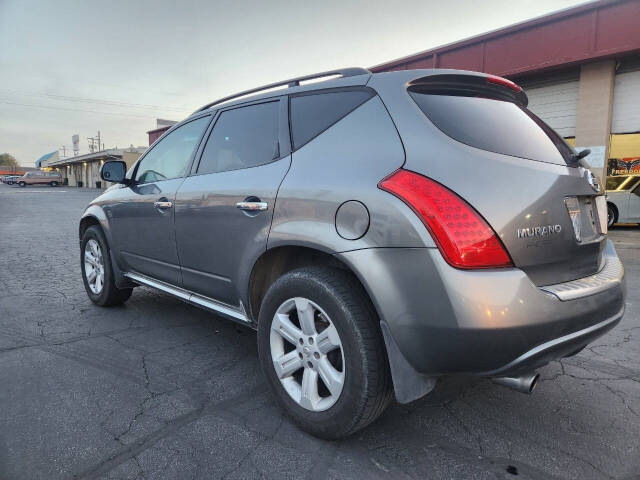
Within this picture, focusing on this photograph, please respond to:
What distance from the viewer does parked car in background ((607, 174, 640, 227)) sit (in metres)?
10.5

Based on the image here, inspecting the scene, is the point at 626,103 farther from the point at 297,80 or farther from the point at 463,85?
the point at 297,80

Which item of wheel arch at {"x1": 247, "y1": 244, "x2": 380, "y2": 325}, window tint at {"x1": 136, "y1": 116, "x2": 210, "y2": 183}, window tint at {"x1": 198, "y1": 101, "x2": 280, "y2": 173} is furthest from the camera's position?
window tint at {"x1": 136, "y1": 116, "x2": 210, "y2": 183}

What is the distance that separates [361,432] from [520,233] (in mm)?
1217

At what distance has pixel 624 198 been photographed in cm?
1063

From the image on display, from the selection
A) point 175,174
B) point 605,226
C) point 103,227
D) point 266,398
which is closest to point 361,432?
point 266,398

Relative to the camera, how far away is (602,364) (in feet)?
9.53

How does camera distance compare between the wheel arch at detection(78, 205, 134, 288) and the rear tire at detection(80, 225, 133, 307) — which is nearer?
the wheel arch at detection(78, 205, 134, 288)

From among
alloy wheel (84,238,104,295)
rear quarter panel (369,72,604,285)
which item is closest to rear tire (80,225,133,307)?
alloy wheel (84,238,104,295)

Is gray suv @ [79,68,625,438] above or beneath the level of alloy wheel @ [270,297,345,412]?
above

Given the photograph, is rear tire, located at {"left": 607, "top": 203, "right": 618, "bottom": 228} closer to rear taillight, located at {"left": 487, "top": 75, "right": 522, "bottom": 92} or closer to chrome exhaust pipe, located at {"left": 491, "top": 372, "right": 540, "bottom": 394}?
rear taillight, located at {"left": 487, "top": 75, "right": 522, "bottom": 92}

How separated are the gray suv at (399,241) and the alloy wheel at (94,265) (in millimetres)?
1962

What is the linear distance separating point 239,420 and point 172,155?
2166 millimetres

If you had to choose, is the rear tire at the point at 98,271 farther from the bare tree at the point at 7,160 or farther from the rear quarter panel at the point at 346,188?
the bare tree at the point at 7,160

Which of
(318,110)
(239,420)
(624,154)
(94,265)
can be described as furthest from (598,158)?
(239,420)
